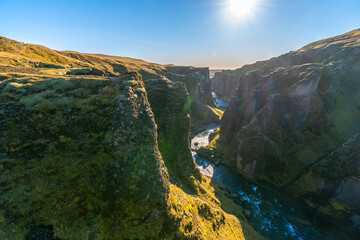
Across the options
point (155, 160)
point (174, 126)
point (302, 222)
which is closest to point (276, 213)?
point (302, 222)

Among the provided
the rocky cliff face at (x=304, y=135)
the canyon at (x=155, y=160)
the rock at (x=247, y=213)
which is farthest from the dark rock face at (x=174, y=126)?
the rocky cliff face at (x=304, y=135)

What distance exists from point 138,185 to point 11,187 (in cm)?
859

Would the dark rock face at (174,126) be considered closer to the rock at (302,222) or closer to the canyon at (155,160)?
the canyon at (155,160)

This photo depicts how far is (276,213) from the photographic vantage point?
1292 inches

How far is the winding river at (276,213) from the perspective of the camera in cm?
2831

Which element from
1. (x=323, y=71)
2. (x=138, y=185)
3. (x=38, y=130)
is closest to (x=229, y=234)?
(x=138, y=185)

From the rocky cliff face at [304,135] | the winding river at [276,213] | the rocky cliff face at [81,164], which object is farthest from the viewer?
the rocky cliff face at [304,135]

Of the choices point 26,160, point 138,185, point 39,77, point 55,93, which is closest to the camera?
point 26,160

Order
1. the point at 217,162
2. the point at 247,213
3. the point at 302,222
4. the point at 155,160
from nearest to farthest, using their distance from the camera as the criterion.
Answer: the point at 155,160 → the point at 302,222 → the point at 247,213 → the point at 217,162

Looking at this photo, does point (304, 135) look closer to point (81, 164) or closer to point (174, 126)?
point (174, 126)

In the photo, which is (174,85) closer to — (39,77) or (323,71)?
(39,77)

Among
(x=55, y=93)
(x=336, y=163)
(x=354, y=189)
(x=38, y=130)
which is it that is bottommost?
(x=354, y=189)

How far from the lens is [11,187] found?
970 cm

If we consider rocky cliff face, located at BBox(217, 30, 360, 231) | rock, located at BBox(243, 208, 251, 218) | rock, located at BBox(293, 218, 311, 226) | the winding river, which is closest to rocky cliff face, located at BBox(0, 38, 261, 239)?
rock, located at BBox(243, 208, 251, 218)
